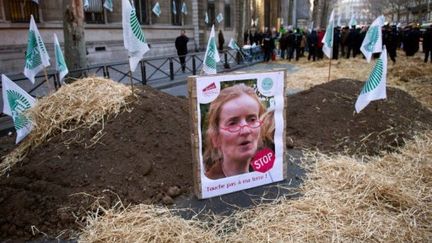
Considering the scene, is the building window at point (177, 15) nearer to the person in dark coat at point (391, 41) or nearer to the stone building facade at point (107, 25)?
the stone building facade at point (107, 25)

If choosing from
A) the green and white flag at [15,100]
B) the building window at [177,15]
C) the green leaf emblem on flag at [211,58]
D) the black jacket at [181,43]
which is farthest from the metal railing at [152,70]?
the building window at [177,15]

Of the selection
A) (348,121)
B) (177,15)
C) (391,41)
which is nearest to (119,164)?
(348,121)

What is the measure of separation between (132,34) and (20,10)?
13.5 metres

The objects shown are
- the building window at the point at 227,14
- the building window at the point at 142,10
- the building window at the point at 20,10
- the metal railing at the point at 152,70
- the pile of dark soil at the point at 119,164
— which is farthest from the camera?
the building window at the point at 227,14

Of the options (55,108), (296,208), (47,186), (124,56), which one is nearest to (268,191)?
(296,208)

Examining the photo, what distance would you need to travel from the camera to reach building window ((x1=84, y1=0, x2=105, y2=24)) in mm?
19000

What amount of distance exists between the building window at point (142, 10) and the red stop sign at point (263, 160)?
2012 centimetres

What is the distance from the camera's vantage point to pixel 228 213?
150 inches

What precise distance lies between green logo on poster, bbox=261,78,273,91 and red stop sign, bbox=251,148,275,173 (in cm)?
74

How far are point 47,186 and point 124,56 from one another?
1791 cm

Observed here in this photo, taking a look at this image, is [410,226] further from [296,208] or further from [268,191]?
[268,191]

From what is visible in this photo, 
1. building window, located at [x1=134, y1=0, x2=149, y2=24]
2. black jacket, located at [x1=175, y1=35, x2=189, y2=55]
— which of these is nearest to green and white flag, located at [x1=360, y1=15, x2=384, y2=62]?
black jacket, located at [x1=175, y1=35, x2=189, y2=55]

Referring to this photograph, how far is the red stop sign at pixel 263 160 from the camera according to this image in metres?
4.20

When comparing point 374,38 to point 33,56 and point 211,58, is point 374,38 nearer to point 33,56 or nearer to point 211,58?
point 211,58
